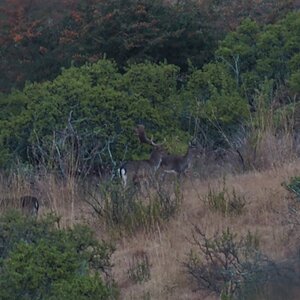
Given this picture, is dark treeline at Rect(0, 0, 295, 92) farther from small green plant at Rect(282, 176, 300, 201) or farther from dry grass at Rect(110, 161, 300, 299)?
small green plant at Rect(282, 176, 300, 201)

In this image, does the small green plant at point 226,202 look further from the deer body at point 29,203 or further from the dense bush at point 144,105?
the dense bush at point 144,105

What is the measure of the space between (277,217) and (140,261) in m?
1.47


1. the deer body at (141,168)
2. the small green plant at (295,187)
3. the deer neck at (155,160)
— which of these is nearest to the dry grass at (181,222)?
the small green plant at (295,187)

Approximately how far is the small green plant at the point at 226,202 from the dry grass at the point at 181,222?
0.21 feet

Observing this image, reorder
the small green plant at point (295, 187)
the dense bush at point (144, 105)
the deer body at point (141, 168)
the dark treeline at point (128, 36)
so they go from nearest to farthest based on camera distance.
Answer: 1. the small green plant at point (295, 187)
2. the deer body at point (141, 168)
3. the dense bush at point (144, 105)
4. the dark treeline at point (128, 36)

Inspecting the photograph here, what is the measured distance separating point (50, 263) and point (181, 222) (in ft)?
9.94

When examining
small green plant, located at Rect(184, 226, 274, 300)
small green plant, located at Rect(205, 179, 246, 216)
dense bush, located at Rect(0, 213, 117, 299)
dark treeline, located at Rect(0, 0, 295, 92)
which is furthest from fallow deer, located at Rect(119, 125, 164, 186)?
dark treeline, located at Rect(0, 0, 295, 92)

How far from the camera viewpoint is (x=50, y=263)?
25.2ft

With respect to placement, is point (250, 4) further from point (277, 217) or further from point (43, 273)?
point (43, 273)

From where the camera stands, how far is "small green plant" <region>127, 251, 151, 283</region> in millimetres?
9109

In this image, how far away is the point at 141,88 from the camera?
16641 millimetres

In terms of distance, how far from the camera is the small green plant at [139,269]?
359 inches

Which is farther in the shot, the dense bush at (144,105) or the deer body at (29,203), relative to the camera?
the dense bush at (144,105)

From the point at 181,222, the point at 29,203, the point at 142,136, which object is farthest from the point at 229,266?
the point at 142,136
